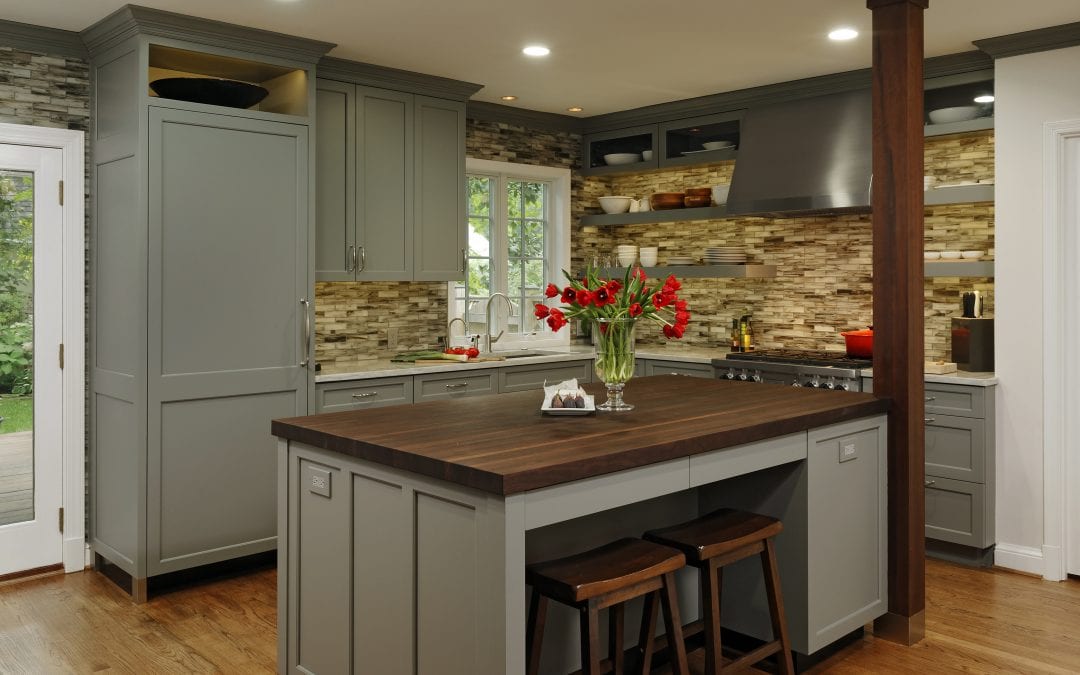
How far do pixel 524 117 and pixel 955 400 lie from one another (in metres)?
3.37

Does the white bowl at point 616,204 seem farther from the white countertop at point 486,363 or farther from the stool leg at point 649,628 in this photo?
the stool leg at point 649,628

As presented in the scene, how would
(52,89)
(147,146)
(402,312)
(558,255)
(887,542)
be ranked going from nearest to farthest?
(887,542)
(147,146)
(52,89)
(402,312)
(558,255)

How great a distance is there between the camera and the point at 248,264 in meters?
4.35

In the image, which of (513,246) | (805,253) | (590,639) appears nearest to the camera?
(590,639)

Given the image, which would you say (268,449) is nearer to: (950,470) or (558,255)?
(558,255)

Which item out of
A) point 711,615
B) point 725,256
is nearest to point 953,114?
point 725,256

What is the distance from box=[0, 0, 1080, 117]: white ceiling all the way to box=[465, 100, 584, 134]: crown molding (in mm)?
547

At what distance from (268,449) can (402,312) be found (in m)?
1.49

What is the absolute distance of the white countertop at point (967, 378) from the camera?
14.7 ft

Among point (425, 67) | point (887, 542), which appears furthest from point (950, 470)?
point (425, 67)

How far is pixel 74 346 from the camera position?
4430mm

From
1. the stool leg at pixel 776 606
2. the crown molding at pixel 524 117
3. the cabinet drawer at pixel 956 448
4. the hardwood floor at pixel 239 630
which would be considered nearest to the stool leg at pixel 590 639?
the stool leg at pixel 776 606

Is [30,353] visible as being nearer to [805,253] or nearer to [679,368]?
[679,368]

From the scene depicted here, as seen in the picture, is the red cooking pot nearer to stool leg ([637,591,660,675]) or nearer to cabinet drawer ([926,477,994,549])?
cabinet drawer ([926,477,994,549])
